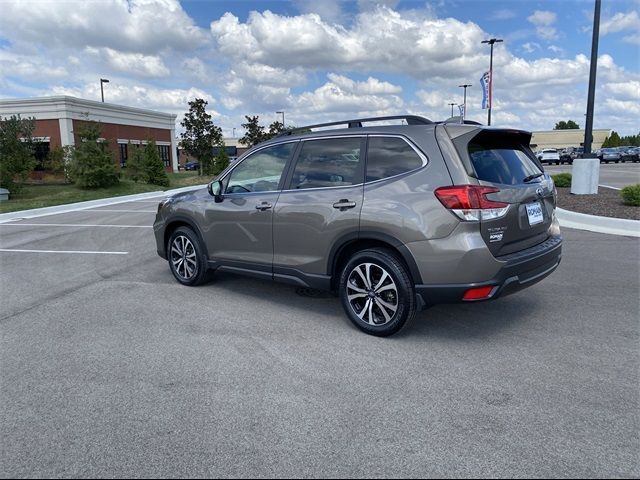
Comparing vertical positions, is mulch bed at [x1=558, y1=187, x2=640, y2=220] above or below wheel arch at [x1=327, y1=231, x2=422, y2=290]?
below

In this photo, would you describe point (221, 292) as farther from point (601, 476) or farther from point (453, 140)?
point (601, 476)

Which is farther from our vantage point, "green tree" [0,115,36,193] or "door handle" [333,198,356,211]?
"green tree" [0,115,36,193]

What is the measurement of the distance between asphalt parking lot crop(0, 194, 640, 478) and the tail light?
1.15 meters

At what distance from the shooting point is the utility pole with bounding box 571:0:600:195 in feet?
40.9

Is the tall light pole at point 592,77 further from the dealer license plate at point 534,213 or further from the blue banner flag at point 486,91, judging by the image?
the blue banner flag at point 486,91

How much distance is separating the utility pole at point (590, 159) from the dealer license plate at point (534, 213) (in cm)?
1013

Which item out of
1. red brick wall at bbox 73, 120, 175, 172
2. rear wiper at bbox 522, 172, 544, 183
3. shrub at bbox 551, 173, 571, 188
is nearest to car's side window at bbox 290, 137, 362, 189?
rear wiper at bbox 522, 172, 544, 183

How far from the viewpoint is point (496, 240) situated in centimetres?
392

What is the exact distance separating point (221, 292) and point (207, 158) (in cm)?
3262

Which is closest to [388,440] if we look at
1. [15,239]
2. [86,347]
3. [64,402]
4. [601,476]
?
[601,476]

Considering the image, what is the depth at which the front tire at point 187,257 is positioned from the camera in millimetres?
6043

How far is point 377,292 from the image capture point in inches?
171

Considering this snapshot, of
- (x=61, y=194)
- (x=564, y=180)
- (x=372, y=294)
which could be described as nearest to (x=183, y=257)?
(x=372, y=294)

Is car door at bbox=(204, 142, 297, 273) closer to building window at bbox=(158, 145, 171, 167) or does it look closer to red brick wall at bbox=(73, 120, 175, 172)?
red brick wall at bbox=(73, 120, 175, 172)
